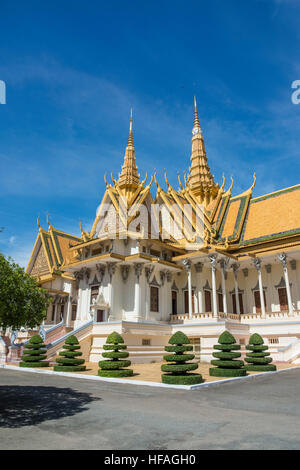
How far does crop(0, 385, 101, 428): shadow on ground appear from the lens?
6613 millimetres

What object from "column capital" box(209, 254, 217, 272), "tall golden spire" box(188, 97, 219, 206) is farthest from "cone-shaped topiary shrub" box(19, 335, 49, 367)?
"tall golden spire" box(188, 97, 219, 206)

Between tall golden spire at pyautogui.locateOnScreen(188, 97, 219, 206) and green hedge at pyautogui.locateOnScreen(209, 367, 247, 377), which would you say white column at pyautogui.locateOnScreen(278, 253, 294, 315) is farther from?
tall golden spire at pyautogui.locateOnScreen(188, 97, 219, 206)

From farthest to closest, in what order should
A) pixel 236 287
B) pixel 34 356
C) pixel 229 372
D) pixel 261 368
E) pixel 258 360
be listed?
pixel 236 287, pixel 34 356, pixel 258 360, pixel 261 368, pixel 229 372

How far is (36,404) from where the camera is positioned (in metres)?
8.09

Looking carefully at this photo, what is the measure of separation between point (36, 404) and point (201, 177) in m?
30.9

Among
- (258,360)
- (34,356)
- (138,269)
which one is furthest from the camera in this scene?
(138,269)

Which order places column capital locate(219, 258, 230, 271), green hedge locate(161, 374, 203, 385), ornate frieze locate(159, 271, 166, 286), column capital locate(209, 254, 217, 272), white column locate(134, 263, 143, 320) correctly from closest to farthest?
green hedge locate(161, 374, 203, 385) → white column locate(134, 263, 143, 320) → column capital locate(209, 254, 217, 272) → column capital locate(219, 258, 230, 271) → ornate frieze locate(159, 271, 166, 286)

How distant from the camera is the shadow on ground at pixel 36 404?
21.7 feet

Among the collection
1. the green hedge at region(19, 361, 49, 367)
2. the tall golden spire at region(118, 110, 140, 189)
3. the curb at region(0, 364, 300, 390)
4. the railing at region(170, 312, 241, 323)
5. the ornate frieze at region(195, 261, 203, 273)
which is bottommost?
the curb at region(0, 364, 300, 390)

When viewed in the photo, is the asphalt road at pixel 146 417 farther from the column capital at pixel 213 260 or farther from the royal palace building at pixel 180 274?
the column capital at pixel 213 260

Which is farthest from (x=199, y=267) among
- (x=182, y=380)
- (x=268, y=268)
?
(x=182, y=380)

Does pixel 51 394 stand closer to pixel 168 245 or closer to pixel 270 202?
pixel 168 245

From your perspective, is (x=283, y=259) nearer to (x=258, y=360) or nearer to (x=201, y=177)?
(x=258, y=360)

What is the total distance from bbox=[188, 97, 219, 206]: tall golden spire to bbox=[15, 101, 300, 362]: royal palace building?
3553 millimetres
